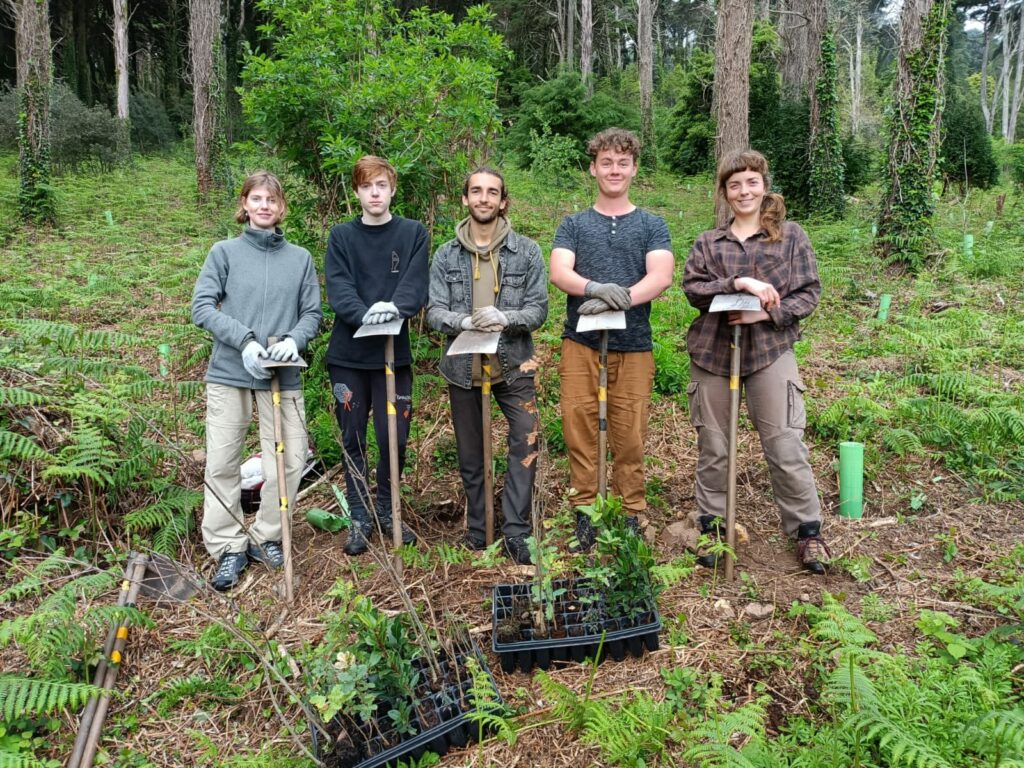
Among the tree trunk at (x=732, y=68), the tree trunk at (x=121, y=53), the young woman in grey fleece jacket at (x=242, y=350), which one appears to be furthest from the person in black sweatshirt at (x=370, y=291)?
the tree trunk at (x=121, y=53)

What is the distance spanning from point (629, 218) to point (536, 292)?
66cm

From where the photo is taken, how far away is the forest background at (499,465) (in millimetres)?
2502

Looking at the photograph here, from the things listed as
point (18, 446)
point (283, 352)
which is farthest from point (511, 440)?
point (18, 446)

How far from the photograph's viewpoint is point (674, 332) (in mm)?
6848

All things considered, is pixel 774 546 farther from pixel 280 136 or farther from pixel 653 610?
pixel 280 136

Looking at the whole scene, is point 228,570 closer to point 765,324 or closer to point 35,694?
point 35,694

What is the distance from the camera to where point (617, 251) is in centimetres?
361

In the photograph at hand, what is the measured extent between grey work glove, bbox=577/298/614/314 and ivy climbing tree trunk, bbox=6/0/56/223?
1146 cm

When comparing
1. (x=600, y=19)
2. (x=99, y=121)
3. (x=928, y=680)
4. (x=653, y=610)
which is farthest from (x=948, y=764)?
(x=600, y=19)

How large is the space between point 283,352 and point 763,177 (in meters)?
2.70

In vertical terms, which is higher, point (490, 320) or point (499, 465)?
point (490, 320)

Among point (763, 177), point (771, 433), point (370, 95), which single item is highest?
point (370, 95)

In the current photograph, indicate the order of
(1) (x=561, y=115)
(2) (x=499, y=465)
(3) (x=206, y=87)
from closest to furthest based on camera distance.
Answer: (2) (x=499, y=465), (3) (x=206, y=87), (1) (x=561, y=115)

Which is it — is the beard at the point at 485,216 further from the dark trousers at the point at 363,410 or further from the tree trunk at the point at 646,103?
the tree trunk at the point at 646,103
